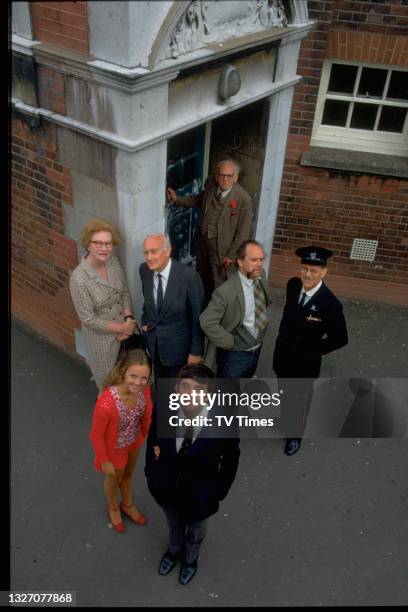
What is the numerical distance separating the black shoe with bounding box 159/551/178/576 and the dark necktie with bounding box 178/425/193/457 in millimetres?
1152

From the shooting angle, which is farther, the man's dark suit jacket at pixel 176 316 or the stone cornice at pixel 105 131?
the man's dark suit jacket at pixel 176 316

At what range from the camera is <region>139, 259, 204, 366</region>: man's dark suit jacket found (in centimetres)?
457

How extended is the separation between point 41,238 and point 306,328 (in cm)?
257

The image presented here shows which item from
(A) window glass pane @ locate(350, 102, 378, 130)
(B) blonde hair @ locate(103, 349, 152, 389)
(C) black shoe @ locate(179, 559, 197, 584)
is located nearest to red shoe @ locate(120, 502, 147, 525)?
(C) black shoe @ locate(179, 559, 197, 584)

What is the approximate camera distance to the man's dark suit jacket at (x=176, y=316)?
4574 millimetres

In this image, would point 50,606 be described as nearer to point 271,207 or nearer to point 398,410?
point 398,410

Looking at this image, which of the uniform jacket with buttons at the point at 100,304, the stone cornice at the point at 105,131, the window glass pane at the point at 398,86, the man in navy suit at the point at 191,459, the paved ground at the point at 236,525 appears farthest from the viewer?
the window glass pane at the point at 398,86

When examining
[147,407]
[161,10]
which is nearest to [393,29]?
[161,10]

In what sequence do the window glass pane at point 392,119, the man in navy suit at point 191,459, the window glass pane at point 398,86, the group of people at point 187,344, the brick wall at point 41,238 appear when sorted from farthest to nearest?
the window glass pane at point 392,119 → the window glass pane at point 398,86 → the brick wall at point 41,238 → the group of people at point 187,344 → the man in navy suit at point 191,459

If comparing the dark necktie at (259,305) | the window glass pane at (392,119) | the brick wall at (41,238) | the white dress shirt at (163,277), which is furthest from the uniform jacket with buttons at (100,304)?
the window glass pane at (392,119)

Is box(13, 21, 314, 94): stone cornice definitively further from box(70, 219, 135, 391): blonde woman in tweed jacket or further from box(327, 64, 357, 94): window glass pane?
box(327, 64, 357, 94): window glass pane

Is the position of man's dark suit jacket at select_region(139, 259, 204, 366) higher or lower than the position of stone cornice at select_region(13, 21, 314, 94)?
lower

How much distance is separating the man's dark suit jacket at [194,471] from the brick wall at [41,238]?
2163 millimetres

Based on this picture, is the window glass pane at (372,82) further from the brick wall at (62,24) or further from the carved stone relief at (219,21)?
the brick wall at (62,24)
